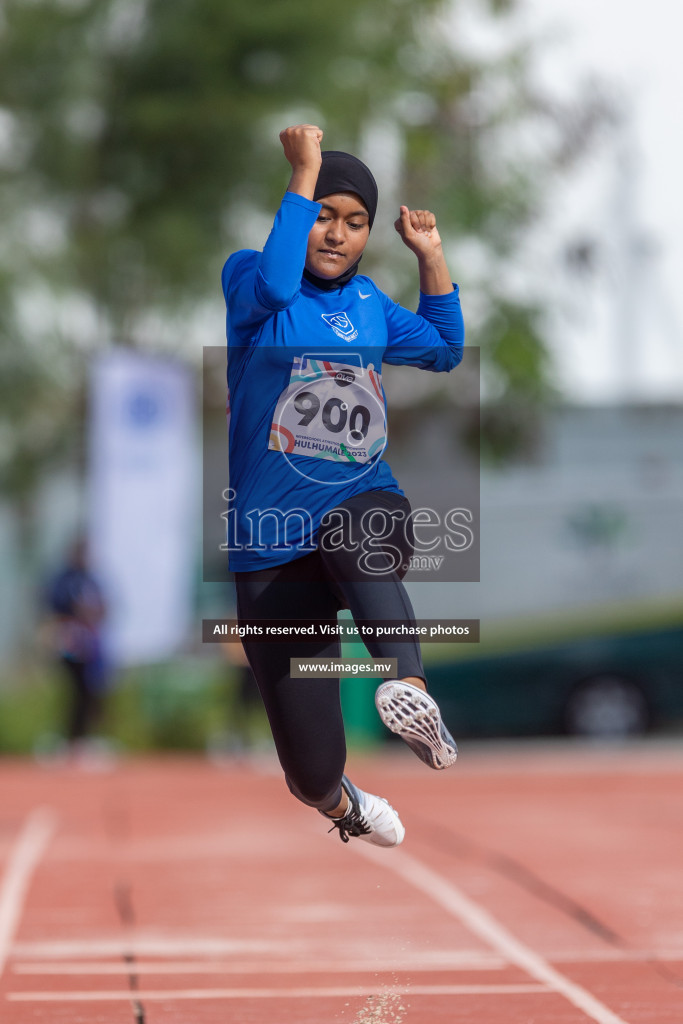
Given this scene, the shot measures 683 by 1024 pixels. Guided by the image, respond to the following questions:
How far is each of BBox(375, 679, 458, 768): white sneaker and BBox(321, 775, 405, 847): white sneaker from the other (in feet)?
2.05

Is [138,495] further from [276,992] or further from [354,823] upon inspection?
[354,823]

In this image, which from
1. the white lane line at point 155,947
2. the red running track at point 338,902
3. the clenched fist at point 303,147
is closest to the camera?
the clenched fist at point 303,147

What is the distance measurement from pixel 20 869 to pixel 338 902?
2292mm

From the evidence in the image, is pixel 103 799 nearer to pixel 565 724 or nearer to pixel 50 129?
pixel 565 724

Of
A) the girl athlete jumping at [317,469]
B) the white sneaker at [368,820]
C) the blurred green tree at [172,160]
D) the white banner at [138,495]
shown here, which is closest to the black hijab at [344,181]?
the girl athlete jumping at [317,469]

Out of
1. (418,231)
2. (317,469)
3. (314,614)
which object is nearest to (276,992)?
(314,614)

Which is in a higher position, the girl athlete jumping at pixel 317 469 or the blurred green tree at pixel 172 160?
the blurred green tree at pixel 172 160

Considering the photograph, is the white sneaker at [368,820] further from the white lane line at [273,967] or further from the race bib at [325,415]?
the white lane line at [273,967]

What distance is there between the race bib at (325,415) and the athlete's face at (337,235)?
0.90 ft

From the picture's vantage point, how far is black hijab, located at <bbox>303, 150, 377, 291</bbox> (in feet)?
14.6

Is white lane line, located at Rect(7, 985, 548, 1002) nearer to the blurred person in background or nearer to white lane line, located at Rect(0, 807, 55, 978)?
white lane line, located at Rect(0, 807, 55, 978)

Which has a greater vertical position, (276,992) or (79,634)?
(79,634)

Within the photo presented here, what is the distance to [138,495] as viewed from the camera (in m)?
16.0

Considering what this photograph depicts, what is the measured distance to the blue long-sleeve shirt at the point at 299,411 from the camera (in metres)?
4.54
